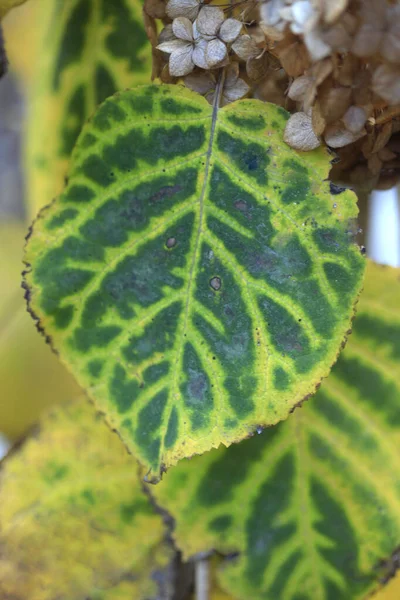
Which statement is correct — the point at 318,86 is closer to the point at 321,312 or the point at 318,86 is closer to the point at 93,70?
the point at 321,312

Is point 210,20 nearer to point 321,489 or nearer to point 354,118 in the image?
point 354,118

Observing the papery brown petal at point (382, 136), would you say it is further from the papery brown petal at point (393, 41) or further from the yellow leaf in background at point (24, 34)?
the yellow leaf in background at point (24, 34)

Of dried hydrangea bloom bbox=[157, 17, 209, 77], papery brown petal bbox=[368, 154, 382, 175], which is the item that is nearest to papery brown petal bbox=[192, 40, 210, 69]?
dried hydrangea bloom bbox=[157, 17, 209, 77]

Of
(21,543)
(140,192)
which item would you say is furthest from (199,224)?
(21,543)

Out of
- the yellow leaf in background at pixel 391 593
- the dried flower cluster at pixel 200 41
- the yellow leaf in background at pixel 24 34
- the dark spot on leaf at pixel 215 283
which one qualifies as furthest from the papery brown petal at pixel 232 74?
the yellow leaf in background at pixel 391 593

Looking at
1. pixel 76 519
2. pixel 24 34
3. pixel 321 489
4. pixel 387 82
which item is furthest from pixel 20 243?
pixel 387 82

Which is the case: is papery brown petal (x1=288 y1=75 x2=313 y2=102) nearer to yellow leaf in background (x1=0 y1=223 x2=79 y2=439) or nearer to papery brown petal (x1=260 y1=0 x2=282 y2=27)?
papery brown petal (x1=260 y1=0 x2=282 y2=27)
